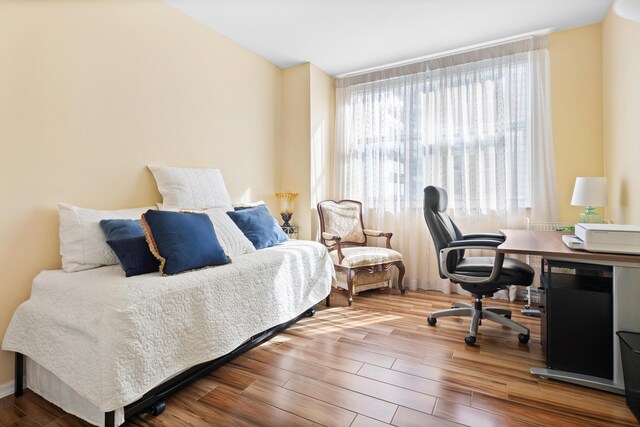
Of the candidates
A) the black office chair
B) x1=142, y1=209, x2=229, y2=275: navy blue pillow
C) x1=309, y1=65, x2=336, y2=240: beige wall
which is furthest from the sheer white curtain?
x1=142, y1=209, x2=229, y2=275: navy blue pillow

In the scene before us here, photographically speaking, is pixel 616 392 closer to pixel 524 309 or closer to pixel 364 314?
pixel 524 309

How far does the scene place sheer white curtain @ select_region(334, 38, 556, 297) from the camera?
3.20 meters

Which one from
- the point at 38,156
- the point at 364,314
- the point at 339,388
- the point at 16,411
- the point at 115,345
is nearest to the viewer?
the point at 115,345

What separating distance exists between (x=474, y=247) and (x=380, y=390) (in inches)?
46.4

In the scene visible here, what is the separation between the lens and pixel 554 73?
3123mm

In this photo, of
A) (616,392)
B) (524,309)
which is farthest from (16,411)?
(524,309)

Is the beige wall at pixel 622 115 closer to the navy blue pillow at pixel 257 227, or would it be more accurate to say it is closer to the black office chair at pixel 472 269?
the black office chair at pixel 472 269

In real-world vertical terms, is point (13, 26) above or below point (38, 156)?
above

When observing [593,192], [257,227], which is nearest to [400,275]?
[257,227]

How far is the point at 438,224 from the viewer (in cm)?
246

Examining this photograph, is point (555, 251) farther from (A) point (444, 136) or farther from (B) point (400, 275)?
(A) point (444, 136)

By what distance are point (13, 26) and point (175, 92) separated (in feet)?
3.45

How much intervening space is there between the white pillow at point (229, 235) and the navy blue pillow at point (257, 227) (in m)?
0.12

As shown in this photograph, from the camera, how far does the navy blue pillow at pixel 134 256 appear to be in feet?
5.73
